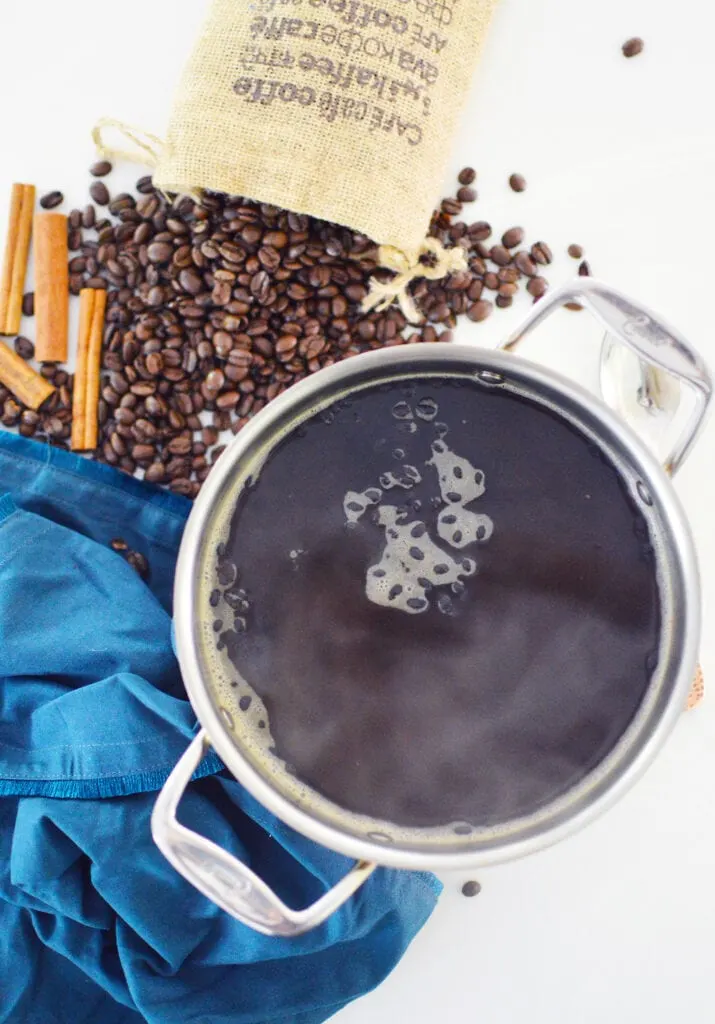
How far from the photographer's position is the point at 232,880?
0.78 meters

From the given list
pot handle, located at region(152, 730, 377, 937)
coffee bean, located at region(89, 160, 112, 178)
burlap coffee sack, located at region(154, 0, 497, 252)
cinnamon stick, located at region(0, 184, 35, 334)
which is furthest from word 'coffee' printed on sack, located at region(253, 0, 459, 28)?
pot handle, located at region(152, 730, 377, 937)

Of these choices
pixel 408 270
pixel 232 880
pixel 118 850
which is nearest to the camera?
pixel 232 880

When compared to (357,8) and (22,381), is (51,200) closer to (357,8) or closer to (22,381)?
(22,381)

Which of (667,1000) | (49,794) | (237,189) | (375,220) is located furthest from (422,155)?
(667,1000)

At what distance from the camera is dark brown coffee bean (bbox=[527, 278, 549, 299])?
1193mm

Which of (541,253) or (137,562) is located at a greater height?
(541,253)

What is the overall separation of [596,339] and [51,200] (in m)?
0.75

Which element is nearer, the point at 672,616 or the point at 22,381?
the point at 672,616

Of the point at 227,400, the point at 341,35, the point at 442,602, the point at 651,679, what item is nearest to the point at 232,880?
the point at 442,602

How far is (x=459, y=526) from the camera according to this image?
0.81 m

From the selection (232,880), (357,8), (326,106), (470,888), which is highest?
(357,8)

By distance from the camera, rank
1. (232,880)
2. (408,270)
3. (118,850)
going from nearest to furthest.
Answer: (232,880) → (118,850) → (408,270)

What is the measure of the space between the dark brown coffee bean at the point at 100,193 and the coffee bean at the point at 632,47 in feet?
2.34

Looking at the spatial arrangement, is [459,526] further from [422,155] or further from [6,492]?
[6,492]
